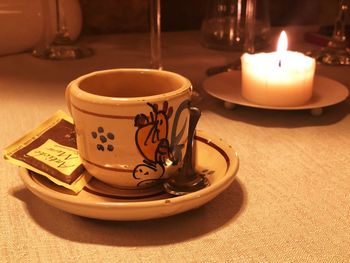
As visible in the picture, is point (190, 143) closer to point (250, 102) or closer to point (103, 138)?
point (103, 138)

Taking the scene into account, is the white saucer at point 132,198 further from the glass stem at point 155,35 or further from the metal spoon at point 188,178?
the glass stem at point 155,35

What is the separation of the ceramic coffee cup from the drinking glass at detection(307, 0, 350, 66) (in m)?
0.63

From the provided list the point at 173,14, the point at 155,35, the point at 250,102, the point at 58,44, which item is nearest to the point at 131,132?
the point at 250,102

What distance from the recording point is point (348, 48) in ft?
3.60

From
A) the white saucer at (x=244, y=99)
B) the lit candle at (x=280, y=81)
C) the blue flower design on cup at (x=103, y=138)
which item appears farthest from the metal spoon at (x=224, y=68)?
the blue flower design on cup at (x=103, y=138)

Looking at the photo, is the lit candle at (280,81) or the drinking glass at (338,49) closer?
the lit candle at (280,81)

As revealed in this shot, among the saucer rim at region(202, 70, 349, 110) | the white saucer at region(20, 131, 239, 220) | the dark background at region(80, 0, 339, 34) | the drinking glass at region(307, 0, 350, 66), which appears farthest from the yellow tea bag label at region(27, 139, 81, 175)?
the dark background at region(80, 0, 339, 34)

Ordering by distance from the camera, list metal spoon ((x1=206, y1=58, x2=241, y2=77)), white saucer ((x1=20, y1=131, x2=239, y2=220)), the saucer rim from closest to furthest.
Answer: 1. white saucer ((x1=20, y1=131, x2=239, y2=220))
2. the saucer rim
3. metal spoon ((x1=206, y1=58, x2=241, y2=77))

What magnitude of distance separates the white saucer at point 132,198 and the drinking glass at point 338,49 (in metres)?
0.59

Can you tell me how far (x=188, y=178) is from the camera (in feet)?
1.56

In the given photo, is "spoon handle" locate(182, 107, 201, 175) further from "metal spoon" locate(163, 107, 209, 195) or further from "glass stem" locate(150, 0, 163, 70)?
"glass stem" locate(150, 0, 163, 70)

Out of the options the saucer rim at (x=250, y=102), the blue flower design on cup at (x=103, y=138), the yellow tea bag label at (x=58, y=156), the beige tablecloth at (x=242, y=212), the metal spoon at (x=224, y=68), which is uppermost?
the blue flower design on cup at (x=103, y=138)

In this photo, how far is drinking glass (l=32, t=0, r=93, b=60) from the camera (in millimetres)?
1053

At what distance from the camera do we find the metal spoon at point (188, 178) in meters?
0.46
